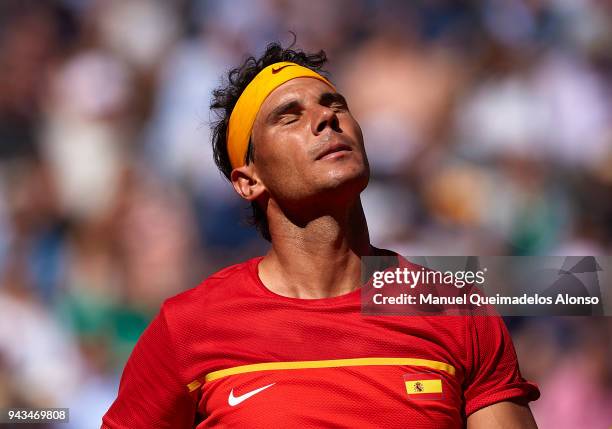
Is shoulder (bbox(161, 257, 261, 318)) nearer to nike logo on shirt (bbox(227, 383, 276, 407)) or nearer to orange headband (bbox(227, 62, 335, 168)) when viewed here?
nike logo on shirt (bbox(227, 383, 276, 407))

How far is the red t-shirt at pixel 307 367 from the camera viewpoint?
2.17 meters

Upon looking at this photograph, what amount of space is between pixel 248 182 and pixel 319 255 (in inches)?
15.1

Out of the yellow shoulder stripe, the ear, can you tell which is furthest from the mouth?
the yellow shoulder stripe

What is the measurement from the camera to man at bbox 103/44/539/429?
2188mm

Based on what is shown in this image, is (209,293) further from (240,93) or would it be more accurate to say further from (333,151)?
(240,93)

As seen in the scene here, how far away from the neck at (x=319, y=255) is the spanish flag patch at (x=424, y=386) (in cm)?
35

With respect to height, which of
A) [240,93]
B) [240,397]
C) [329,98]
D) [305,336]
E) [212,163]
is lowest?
[240,397]

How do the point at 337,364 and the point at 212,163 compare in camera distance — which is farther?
the point at 212,163

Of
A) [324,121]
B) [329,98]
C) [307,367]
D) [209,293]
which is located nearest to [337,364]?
[307,367]

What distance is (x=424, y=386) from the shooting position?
2180mm

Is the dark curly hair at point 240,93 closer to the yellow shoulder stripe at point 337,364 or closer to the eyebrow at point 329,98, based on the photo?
the eyebrow at point 329,98

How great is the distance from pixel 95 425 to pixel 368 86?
214 cm

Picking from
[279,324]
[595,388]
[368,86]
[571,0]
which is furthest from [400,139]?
[279,324]

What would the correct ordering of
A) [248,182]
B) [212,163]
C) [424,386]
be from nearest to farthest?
[424,386]
[248,182]
[212,163]
